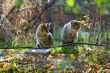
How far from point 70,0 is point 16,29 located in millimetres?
13700

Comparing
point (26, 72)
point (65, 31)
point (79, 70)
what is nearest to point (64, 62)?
point (79, 70)

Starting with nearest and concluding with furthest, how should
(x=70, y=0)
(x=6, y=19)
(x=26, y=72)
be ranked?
1. (x=70, y=0)
2. (x=26, y=72)
3. (x=6, y=19)

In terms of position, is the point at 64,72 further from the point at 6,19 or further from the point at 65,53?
the point at 6,19

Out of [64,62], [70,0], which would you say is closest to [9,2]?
[64,62]

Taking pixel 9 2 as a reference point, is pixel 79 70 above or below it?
below

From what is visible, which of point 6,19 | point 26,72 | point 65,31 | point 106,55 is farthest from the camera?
point 6,19

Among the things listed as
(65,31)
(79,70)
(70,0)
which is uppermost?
(70,0)

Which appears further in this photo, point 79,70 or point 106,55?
point 106,55

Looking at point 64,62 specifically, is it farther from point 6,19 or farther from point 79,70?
point 6,19

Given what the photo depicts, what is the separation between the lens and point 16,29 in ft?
51.0

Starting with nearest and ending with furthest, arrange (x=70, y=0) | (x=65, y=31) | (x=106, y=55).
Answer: (x=70, y=0)
(x=106, y=55)
(x=65, y=31)

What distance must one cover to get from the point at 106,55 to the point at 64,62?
4.82 ft

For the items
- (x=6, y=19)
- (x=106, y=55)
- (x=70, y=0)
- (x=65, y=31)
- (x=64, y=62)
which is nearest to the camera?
(x=70, y=0)

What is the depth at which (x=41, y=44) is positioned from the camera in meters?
11.0
